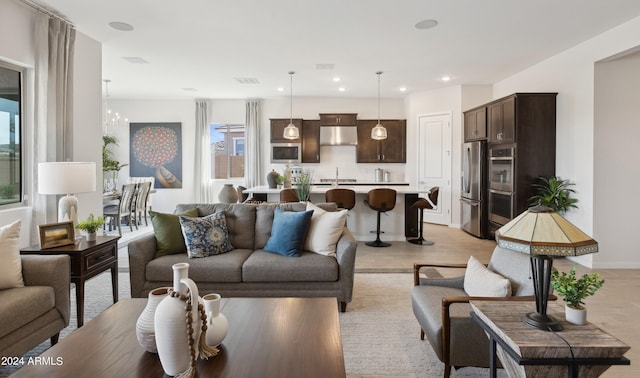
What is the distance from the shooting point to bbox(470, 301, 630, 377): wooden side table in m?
1.35

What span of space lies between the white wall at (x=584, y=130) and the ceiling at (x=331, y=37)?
189mm

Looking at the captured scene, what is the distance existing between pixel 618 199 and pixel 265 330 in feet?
16.3

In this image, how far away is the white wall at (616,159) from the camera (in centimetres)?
451

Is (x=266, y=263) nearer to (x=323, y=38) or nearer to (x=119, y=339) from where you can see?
(x=119, y=339)

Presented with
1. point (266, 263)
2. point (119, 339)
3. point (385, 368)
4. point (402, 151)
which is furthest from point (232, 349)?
point (402, 151)

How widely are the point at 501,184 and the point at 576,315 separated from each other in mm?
4614

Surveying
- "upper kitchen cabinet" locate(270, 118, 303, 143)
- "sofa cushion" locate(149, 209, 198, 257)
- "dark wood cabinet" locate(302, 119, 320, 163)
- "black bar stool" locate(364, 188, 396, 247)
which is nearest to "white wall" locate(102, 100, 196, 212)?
"upper kitchen cabinet" locate(270, 118, 303, 143)

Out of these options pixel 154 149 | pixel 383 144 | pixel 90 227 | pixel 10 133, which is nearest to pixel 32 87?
pixel 10 133

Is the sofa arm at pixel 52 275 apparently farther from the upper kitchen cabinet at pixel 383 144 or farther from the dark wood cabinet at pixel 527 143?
the upper kitchen cabinet at pixel 383 144

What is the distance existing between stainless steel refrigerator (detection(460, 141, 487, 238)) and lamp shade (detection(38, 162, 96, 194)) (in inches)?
232

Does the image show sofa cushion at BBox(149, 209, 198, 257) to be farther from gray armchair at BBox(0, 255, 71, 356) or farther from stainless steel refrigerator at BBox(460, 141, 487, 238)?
stainless steel refrigerator at BBox(460, 141, 487, 238)

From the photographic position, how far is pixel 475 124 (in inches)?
261

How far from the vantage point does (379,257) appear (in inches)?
197

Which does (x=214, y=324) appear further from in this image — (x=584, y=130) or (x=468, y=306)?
(x=584, y=130)
